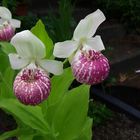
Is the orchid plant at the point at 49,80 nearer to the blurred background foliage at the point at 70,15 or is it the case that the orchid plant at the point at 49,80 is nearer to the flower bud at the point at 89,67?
the flower bud at the point at 89,67

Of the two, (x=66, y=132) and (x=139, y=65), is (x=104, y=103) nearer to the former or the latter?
(x=139, y=65)

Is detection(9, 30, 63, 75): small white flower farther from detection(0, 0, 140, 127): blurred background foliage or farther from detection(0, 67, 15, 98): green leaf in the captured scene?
detection(0, 0, 140, 127): blurred background foliage

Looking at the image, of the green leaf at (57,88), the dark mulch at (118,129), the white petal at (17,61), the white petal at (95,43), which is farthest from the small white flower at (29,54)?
the dark mulch at (118,129)

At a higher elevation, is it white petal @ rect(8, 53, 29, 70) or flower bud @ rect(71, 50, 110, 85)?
white petal @ rect(8, 53, 29, 70)

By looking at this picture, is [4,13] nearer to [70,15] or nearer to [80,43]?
[80,43]

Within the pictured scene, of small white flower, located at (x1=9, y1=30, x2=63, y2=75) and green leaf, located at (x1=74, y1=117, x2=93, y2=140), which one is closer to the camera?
small white flower, located at (x1=9, y1=30, x2=63, y2=75)

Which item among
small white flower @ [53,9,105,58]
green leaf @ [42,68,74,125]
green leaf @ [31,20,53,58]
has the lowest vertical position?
green leaf @ [42,68,74,125]

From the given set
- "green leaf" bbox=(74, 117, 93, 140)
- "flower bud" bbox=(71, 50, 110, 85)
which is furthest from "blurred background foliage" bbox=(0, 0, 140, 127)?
"flower bud" bbox=(71, 50, 110, 85)
